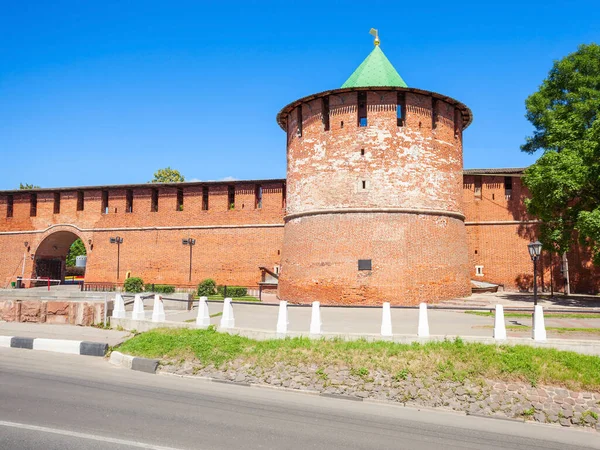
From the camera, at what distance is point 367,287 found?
16141 millimetres

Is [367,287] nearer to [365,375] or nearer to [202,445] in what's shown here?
[365,375]

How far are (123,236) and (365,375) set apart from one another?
69.9 feet

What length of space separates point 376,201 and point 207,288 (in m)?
9.88

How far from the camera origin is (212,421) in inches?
222

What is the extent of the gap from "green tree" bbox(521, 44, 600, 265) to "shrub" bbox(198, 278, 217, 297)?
14114 mm

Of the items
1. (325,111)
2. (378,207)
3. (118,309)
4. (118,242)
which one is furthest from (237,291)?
(118,309)

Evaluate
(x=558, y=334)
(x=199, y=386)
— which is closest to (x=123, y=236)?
(x=199, y=386)

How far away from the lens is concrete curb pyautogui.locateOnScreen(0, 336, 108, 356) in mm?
9641

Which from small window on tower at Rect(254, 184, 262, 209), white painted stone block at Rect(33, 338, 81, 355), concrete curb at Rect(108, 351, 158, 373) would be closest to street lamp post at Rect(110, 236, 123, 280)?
small window on tower at Rect(254, 184, 262, 209)

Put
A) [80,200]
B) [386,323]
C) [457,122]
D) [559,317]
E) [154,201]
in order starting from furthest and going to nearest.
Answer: [80,200] < [154,201] < [457,122] < [559,317] < [386,323]

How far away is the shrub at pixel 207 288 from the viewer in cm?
2227

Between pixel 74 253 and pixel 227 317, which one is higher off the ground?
pixel 74 253

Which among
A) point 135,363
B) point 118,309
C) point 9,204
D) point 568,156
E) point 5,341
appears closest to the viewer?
point 135,363

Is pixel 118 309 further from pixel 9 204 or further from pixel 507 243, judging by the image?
pixel 9 204
